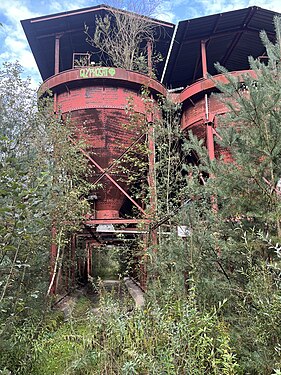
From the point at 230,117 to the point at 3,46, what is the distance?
7.42 feet

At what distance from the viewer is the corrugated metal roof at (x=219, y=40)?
9.41 m

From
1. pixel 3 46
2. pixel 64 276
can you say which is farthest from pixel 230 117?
pixel 64 276

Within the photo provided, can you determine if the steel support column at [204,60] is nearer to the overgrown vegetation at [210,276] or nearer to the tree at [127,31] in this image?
the tree at [127,31]

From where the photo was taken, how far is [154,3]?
959cm

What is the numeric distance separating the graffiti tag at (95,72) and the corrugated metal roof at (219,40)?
316 centimetres

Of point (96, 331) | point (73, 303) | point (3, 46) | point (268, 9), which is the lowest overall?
point (73, 303)

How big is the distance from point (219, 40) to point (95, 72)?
5055 mm

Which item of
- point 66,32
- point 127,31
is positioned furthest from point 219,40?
point 66,32

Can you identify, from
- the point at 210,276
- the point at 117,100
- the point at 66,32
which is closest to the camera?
the point at 210,276

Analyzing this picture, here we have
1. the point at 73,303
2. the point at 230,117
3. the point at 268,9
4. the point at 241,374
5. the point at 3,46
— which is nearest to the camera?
the point at 241,374

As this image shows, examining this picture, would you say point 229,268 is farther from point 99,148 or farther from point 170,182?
point 99,148

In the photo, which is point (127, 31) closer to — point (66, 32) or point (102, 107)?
point (66, 32)

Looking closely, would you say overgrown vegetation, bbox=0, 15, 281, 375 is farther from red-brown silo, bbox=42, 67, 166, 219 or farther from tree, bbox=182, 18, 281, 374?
red-brown silo, bbox=42, 67, 166, 219

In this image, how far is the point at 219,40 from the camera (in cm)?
1067
